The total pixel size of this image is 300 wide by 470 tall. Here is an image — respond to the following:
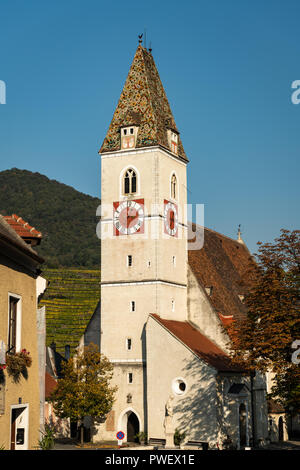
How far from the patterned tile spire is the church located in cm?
7

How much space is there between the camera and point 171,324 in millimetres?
44438

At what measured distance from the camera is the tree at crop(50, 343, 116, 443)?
42.6m

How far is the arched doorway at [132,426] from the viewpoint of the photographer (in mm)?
43500

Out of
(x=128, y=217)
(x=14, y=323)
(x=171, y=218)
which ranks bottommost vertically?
(x=14, y=323)

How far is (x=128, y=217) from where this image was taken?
46.7 meters

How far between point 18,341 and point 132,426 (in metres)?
27.0

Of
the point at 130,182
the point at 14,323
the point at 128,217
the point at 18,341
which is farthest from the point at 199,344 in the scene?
the point at 14,323

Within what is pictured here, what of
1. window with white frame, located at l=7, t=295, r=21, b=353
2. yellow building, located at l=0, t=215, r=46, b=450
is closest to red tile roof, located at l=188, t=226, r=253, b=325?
yellow building, located at l=0, t=215, r=46, b=450

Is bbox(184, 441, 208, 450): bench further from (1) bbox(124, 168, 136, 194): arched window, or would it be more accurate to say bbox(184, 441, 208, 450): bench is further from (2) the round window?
(1) bbox(124, 168, 136, 194): arched window

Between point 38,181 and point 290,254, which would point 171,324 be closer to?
point 290,254

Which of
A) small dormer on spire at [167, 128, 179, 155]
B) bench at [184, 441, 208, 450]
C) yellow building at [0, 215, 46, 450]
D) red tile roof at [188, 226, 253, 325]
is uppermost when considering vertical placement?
small dormer on spire at [167, 128, 179, 155]

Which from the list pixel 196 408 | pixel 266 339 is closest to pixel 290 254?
pixel 266 339

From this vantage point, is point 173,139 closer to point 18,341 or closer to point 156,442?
point 156,442
